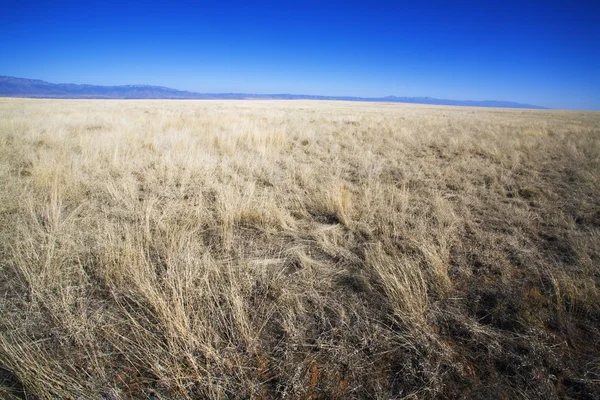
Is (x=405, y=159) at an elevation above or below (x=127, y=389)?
above

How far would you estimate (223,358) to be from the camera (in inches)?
60.6

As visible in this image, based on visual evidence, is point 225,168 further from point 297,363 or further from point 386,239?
point 297,363

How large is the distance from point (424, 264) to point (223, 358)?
190 cm

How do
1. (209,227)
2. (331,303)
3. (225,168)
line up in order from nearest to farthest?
(331,303)
(209,227)
(225,168)

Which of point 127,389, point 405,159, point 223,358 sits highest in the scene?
point 405,159

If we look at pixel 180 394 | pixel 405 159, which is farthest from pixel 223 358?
pixel 405 159

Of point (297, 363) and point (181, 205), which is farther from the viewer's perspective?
point (181, 205)

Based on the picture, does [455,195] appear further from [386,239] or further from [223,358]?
[223,358]

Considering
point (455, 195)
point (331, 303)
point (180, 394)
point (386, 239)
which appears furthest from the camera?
point (455, 195)

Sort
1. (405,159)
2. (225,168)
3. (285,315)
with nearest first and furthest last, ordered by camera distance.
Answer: (285,315) → (225,168) → (405,159)

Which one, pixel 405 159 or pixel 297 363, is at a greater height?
pixel 405 159

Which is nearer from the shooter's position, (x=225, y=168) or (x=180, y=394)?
(x=180, y=394)

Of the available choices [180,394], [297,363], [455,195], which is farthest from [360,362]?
[455,195]

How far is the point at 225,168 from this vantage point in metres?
5.74
